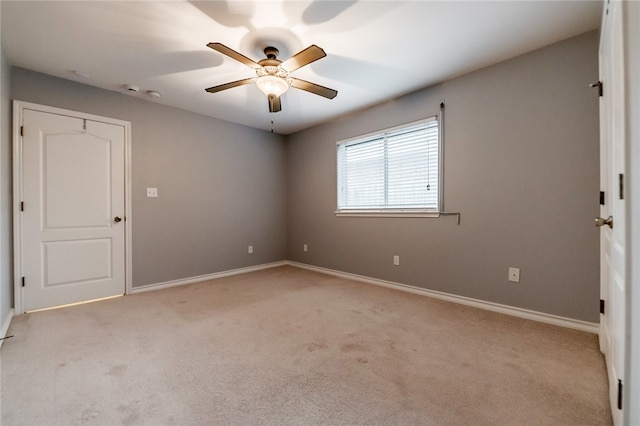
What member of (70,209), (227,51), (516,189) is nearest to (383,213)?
(516,189)

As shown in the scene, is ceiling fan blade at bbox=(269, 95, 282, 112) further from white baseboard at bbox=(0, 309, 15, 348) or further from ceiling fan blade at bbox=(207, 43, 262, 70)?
white baseboard at bbox=(0, 309, 15, 348)

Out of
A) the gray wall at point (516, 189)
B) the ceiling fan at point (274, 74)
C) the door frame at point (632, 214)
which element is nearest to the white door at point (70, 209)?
the ceiling fan at point (274, 74)

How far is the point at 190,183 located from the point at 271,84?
2.27 metres

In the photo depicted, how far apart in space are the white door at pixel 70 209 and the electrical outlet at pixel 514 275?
4.31 meters

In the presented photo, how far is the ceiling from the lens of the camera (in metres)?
1.93

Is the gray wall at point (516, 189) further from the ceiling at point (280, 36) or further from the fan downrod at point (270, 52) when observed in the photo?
the fan downrod at point (270, 52)

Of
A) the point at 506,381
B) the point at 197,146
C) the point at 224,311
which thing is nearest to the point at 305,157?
the point at 197,146

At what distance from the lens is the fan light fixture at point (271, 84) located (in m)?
2.29

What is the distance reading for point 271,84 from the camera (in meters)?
2.32

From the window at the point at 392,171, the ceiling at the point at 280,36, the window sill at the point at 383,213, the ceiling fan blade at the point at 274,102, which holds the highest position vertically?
the ceiling at the point at 280,36

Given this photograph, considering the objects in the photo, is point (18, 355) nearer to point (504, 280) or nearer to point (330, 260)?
point (330, 260)

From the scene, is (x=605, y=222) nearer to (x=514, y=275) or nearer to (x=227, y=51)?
(x=514, y=275)

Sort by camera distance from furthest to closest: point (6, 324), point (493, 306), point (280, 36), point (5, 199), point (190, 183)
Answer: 1. point (190, 183)
2. point (493, 306)
3. point (5, 199)
4. point (6, 324)
5. point (280, 36)

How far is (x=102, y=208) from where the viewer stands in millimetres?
3197
